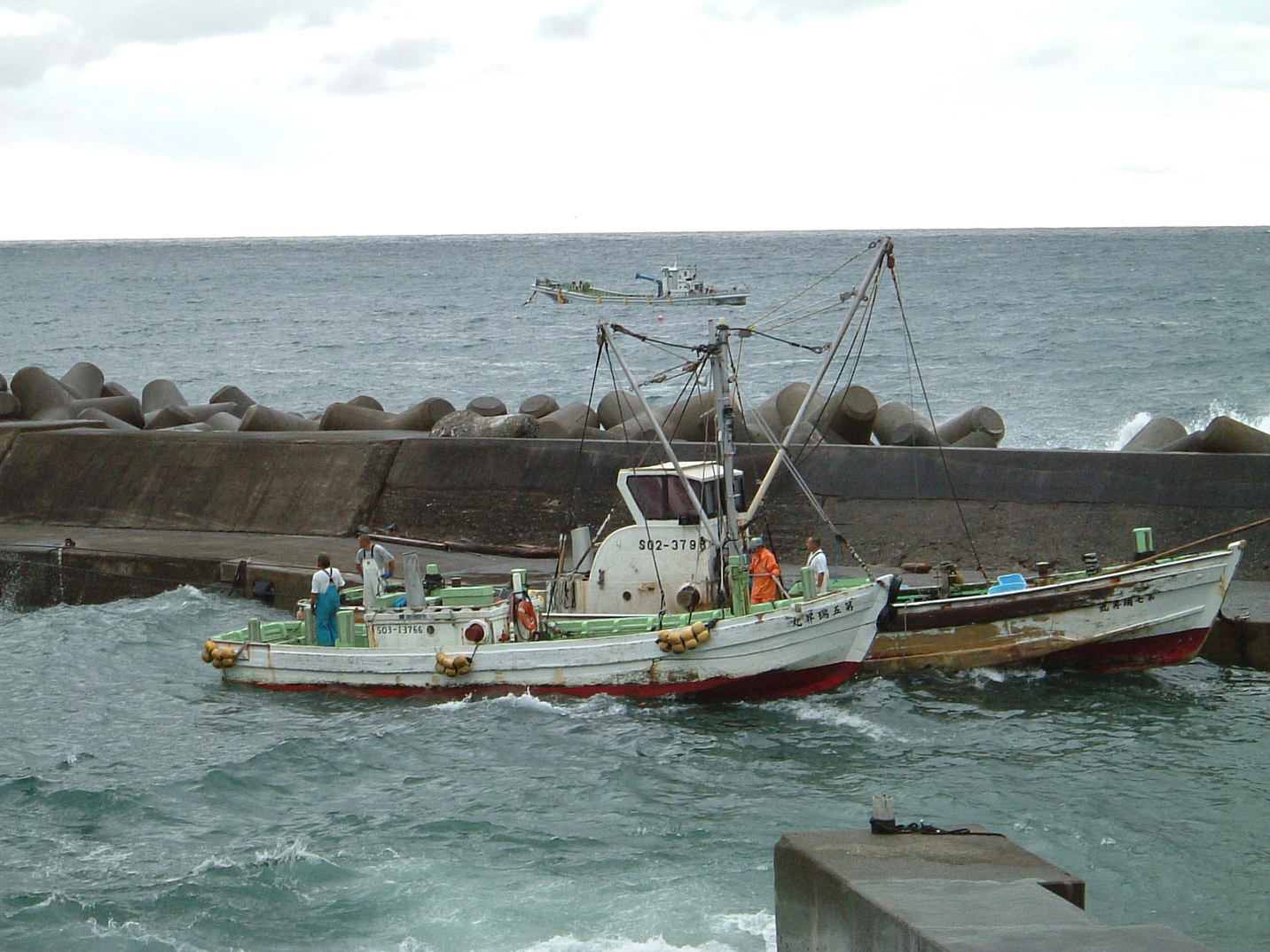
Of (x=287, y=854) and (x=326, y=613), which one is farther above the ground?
(x=326, y=613)

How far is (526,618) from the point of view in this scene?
48.5ft

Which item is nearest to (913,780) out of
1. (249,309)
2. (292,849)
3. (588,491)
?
(292,849)

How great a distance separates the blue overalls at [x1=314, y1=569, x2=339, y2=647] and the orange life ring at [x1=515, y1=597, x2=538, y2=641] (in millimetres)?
2165

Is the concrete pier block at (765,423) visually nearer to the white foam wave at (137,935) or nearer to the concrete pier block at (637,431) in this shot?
the concrete pier block at (637,431)

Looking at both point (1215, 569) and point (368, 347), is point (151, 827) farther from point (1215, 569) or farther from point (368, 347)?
point (368, 347)

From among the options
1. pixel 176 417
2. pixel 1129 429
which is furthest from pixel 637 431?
A: pixel 1129 429

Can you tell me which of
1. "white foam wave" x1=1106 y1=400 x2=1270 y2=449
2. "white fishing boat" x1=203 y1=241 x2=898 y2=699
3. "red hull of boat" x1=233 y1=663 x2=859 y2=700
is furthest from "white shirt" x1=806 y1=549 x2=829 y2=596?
"white foam wave" x1=1106 y1=400 x2=1270 y2=449

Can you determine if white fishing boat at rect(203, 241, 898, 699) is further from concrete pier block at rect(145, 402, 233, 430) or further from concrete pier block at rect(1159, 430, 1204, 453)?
concrete pier block at rect(145, 402, 233, 430)

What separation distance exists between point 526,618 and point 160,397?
879 inches

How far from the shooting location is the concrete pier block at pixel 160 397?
33.9 metres

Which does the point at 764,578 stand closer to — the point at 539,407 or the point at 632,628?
the point at 632,628

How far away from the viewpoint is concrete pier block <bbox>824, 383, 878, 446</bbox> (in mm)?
21766

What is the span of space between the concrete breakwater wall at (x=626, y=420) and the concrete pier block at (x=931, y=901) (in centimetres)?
1020

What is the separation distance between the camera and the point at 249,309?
10531cm
